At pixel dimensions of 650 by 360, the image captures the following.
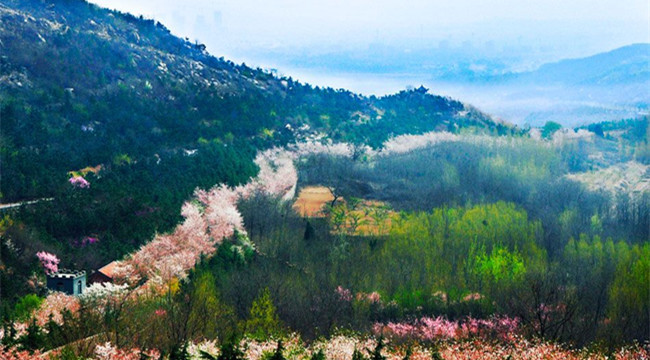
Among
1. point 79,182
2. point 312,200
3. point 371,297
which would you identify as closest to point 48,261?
point 79,182

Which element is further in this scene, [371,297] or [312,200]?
[312,200]

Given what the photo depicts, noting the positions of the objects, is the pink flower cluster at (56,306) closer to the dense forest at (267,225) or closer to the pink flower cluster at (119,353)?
the dense forest at (267,225)

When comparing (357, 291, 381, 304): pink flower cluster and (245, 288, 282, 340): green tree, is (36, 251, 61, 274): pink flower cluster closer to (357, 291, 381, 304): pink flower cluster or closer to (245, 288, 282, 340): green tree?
(245, 288, 282, 340): green tree

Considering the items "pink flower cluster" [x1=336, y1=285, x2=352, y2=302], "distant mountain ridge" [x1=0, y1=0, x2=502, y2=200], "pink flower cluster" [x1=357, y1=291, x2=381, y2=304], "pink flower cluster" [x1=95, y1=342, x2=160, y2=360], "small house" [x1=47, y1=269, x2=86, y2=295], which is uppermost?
"distant mountain ridge" [x1=0, y1=0, x2=502, y2=200]

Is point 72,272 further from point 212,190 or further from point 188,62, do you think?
point 188,62

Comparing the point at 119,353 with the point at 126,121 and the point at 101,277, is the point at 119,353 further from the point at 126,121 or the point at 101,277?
the point at 126,121

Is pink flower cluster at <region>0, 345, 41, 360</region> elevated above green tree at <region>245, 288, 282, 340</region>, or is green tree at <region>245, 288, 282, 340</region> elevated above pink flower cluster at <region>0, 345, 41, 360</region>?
pink flower cluster at <region>0, 345, 41, 360</region>

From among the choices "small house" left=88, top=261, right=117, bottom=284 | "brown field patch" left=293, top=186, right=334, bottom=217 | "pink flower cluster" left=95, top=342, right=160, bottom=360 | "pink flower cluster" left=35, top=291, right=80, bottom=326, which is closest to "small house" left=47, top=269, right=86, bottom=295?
"pink flower cluster" left=35, top=291, right=80, bottom=326
